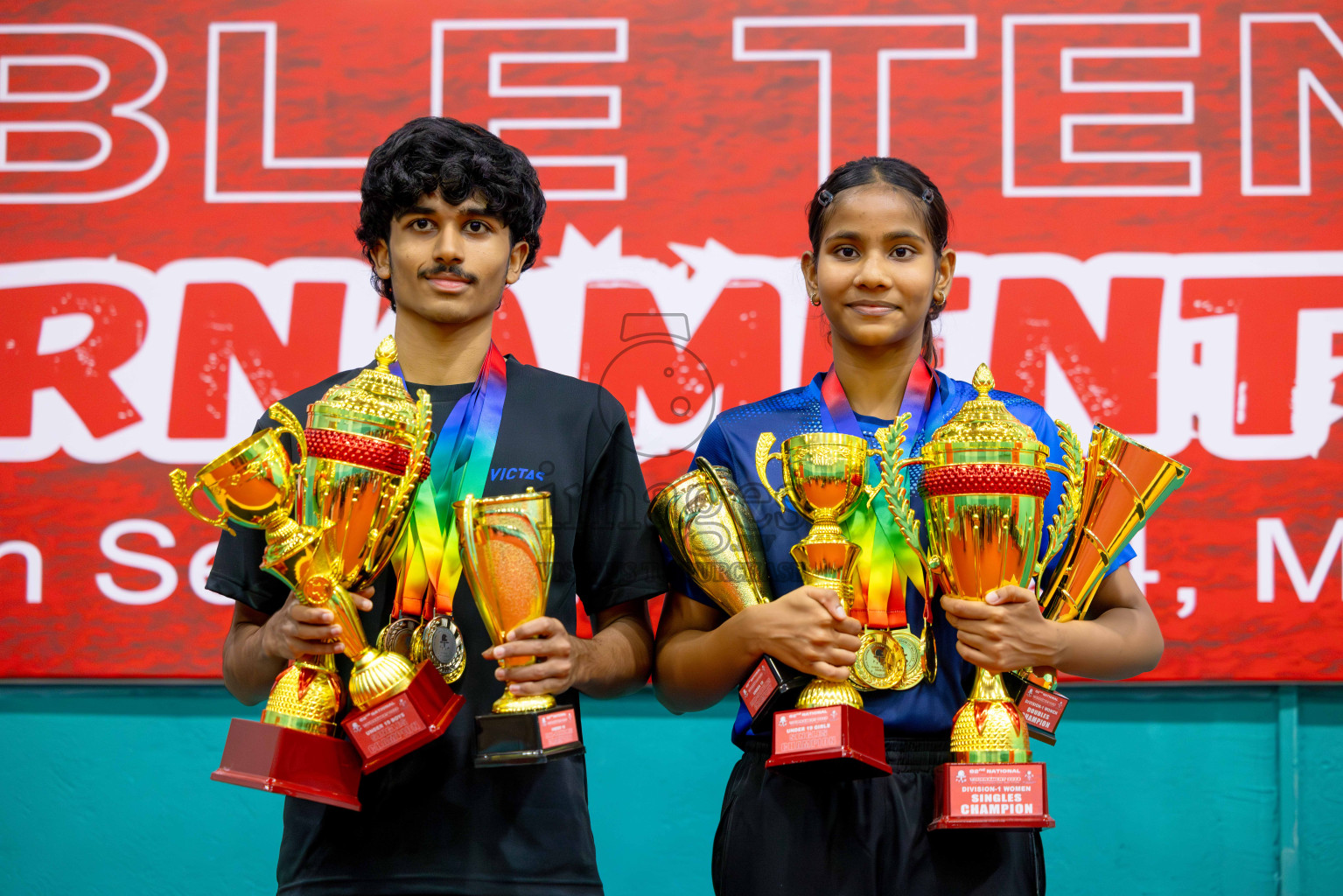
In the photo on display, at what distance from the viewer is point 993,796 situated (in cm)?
130

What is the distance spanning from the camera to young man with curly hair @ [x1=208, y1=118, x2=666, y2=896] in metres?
1.36

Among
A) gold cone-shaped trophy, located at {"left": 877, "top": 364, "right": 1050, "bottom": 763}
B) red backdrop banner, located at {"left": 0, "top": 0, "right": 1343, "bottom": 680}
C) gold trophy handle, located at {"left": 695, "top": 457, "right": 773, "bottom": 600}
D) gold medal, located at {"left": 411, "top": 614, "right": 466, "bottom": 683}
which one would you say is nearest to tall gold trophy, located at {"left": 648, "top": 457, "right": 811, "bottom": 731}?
gold trophy handle, located at {"left": 695, "top": 457, "right": 773, "bottom": 600}

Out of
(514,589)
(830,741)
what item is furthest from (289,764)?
(830,741)

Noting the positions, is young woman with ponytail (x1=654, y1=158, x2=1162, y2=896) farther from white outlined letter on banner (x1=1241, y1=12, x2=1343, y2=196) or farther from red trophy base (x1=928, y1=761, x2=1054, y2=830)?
white outlined letter on banner (x1=1241, y1=12, x2=1343, y2=196)

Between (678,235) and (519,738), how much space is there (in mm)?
1381

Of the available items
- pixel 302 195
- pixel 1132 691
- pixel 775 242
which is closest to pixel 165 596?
pixel 302 195

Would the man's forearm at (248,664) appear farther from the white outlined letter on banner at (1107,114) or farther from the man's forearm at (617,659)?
the white outlined letter on banner at (1107,114)

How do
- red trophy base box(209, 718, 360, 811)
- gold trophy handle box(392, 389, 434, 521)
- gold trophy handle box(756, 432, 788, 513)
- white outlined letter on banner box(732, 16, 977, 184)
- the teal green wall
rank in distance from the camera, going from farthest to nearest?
white outlined letter on banner box(732, 16, 977, 184) < the teal green wall < gold trophy handle box(756, 432, 788, 513) < gold trophy handle box(392, 389, 434, 521) < red trophy base box(209, 718, 360, 811)

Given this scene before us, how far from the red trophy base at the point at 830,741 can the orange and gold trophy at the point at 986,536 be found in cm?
9

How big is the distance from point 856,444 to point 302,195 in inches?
62.2

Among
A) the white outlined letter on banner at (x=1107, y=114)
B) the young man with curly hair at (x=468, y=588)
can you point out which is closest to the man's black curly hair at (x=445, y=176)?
the young man with curly hair at (x=468, y=588)

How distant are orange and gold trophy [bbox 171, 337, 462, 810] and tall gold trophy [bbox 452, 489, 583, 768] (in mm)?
82

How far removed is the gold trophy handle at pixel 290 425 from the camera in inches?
53.9

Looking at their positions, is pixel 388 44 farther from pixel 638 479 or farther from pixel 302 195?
pixel 638 479
